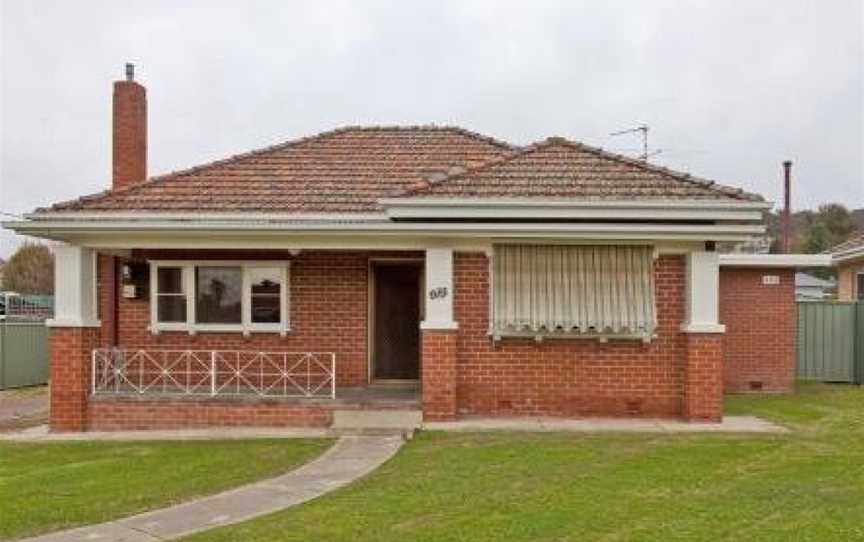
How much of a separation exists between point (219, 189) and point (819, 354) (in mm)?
13868

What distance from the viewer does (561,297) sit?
13844 millimetres

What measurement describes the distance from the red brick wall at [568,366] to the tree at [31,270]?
213 ft

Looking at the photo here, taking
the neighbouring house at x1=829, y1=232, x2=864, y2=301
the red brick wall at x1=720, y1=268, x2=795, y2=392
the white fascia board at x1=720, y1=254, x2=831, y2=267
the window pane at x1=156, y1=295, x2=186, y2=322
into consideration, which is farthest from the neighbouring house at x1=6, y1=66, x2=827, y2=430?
the neighbouring house at x1=829, y1=232, x2=864, y2=301

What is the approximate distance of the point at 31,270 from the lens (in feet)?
238

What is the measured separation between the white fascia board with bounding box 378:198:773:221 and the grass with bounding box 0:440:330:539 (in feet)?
11.4

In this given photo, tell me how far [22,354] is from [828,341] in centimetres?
1901

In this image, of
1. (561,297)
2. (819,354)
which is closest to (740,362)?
(819,354)

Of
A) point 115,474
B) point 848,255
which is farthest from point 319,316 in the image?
point 848,255

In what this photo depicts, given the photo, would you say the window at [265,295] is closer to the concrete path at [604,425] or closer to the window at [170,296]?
the window at [170,296]

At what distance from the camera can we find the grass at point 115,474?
27.9ft

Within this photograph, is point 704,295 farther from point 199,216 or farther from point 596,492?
point 199,216

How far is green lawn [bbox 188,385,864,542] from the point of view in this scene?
24.1 feet

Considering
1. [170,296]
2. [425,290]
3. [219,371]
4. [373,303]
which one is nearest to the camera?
[425,290]

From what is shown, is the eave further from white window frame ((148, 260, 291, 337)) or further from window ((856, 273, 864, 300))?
window ((856, 273, 864, 300))
